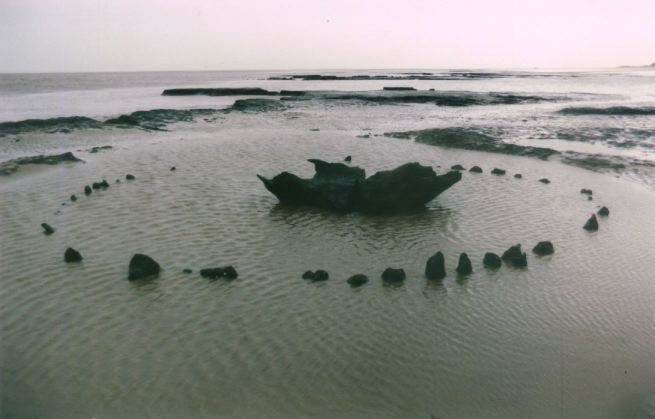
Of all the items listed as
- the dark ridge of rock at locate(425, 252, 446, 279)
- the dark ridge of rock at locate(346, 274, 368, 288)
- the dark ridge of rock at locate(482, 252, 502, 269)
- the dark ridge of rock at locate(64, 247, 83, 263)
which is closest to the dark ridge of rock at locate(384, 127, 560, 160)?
the dark ridge of rock at locate(482, 252, 502, 269)

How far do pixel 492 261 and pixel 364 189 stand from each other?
227 inches

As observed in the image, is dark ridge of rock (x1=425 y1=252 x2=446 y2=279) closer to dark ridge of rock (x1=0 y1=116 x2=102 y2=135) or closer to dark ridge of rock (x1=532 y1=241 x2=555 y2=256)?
dark ridge of rock (x1=532 y1=241 x2=555 y2=256)

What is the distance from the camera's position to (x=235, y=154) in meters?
28.5

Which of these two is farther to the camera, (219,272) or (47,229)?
(47,229)

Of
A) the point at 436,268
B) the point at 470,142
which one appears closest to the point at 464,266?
the point at 436,268

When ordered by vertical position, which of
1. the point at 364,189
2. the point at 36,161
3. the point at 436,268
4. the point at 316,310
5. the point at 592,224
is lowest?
the point at 316,310

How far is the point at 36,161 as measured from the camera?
25.3 metres

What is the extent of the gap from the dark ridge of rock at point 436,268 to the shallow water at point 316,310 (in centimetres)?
32

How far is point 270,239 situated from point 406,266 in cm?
418

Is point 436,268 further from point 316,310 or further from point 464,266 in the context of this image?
point 316,310

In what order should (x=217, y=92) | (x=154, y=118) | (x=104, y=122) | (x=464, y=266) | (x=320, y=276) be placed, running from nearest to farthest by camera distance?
(x=320, y=276), (x=464, y=266), (x=104, y=122), (x=154, y=118), (x=217, y=92)

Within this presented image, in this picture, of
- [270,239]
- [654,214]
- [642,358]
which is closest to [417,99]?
[654,214]

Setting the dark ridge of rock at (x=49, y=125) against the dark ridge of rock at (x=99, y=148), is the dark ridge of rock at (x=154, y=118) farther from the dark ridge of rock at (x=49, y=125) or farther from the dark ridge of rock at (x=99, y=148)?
the dark ridge of rock at (x=99, y=148)

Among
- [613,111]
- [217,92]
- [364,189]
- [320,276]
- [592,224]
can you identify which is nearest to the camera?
[320,276]
